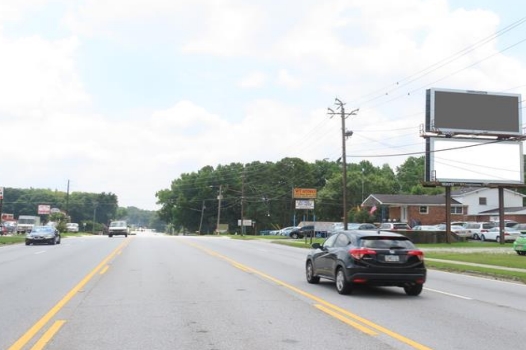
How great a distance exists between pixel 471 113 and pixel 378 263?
131 ft

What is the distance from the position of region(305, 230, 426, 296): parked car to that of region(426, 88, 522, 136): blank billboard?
1456 inches

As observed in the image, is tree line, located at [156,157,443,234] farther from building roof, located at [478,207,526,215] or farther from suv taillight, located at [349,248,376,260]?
A: suv taillight, located at [349,248,376,260]

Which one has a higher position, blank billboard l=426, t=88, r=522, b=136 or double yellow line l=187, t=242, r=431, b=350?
blank billboard l=426, t=88, r=522, b=136

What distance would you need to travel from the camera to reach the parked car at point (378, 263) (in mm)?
12328

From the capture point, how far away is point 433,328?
8.47 m

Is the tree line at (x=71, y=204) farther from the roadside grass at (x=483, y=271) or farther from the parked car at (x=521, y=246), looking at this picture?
A: the roadside grass at (x=483, y=271)

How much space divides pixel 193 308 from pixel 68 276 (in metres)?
7.17

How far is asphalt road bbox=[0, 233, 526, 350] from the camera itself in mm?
7371

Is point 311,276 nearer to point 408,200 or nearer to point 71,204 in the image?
point 408,200

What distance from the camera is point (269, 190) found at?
115312 millimetres

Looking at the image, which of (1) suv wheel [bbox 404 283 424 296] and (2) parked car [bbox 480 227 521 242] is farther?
(2) parked car [bbox 480 227 521 242]

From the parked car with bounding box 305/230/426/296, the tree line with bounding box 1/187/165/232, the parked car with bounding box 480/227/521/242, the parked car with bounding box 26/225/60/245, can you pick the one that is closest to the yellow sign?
the parked car with bounding box 480/227/521/242

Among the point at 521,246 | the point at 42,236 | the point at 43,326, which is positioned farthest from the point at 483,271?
the point at 42,236

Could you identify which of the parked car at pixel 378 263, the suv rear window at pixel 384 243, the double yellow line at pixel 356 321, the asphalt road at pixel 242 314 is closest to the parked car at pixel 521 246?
the asphalt road at pixel 242 314
